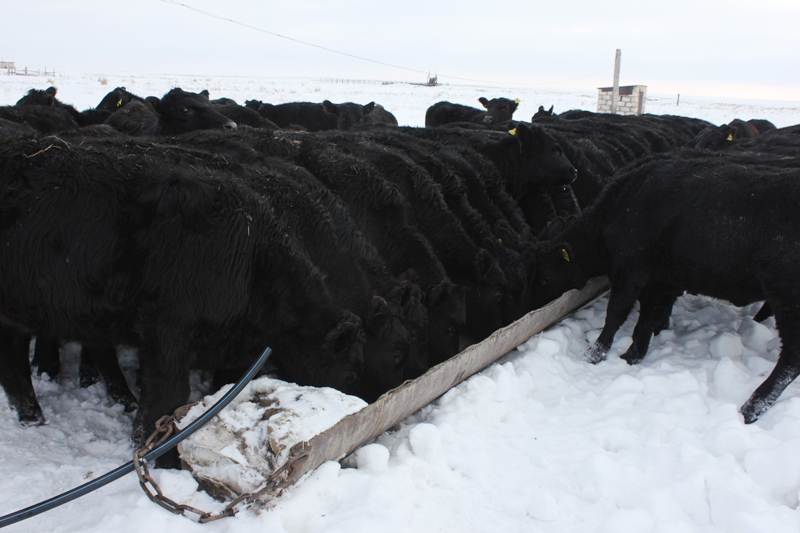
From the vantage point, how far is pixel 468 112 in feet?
53.2

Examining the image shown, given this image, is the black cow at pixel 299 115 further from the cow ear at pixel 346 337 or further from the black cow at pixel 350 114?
the cow ear at pixel 346 337

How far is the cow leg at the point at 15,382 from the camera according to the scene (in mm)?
3770

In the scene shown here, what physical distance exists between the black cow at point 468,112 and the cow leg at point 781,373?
453 inches

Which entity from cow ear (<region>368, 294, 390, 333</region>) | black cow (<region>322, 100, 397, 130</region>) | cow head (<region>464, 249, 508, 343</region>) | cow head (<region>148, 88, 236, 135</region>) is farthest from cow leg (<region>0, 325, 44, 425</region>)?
black cow (<region>322, 100, 397, 130</region>)

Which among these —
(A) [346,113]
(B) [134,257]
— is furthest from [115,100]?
(B) [134,257]

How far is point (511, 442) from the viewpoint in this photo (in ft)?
11.9

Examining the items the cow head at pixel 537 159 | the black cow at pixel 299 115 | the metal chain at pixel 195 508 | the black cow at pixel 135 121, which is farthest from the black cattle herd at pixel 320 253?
the black cow at pixel 299 115

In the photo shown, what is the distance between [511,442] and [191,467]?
5.98ft

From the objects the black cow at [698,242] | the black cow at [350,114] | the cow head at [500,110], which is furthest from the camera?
the black cow at [350,114]

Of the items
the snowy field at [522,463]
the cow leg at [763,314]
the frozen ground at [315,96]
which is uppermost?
the frozen ground at [315,96]

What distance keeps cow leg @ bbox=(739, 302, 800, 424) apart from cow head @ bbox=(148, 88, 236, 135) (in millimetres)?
6909

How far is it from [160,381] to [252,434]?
0.83m

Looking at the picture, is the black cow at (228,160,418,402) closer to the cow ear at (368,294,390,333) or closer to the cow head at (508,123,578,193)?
the cow ear at (368,294,390,333)

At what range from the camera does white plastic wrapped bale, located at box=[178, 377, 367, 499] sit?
277 cm
